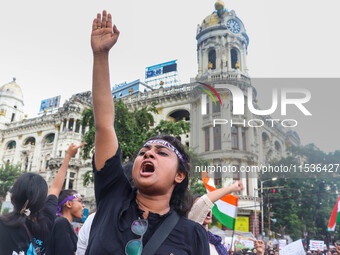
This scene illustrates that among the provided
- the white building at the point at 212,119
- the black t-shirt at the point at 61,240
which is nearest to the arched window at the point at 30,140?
the white building at the point at 212,119

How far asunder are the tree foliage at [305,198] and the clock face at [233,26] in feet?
45.1

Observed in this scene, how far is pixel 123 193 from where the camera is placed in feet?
6.02

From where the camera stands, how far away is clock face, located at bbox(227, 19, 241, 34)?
30562 millimetres

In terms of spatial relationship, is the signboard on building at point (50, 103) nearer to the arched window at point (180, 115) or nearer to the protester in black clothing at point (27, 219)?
the arched window at point (180, 115)

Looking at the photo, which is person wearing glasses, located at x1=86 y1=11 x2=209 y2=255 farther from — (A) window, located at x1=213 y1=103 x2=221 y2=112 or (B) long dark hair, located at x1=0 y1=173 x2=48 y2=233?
(A) window, located at x1=213 y1=103 x2=221 y2=112

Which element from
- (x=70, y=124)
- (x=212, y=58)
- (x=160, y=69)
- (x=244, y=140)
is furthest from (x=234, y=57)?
(x=70, y=124)

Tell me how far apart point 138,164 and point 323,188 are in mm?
34202

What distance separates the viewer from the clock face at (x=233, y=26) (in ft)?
100

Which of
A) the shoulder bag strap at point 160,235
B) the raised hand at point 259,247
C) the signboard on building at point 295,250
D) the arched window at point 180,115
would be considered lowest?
the signboard on building at point 295,250

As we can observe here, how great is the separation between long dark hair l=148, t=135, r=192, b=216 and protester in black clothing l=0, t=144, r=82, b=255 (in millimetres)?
1528

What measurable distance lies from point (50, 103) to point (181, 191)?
56.8 m

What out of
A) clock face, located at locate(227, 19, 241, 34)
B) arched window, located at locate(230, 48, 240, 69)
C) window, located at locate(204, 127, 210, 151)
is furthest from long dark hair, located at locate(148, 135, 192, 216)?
clock face, located at locate(227, 19, 241, 34)

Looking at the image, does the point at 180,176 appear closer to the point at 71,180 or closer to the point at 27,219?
the point at 27,219

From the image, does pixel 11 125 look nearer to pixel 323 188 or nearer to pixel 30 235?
pixel 323 188
